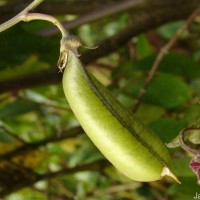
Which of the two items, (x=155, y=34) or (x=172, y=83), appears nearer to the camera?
(x=172, y=83)

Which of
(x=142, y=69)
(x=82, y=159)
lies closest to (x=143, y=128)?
(x=142, y=69)

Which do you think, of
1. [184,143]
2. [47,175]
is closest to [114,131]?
[184,143]

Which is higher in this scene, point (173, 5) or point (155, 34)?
point (155, 34)

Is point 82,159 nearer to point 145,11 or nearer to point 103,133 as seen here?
point 145,11

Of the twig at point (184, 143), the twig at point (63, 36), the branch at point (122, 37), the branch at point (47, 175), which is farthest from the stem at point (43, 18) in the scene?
the branch at point (47, 175)

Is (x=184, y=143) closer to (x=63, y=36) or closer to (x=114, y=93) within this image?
(x=63, y=36)

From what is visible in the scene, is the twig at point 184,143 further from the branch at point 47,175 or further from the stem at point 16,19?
the branch at point 47,175

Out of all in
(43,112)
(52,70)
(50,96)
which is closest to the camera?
(52,70)
